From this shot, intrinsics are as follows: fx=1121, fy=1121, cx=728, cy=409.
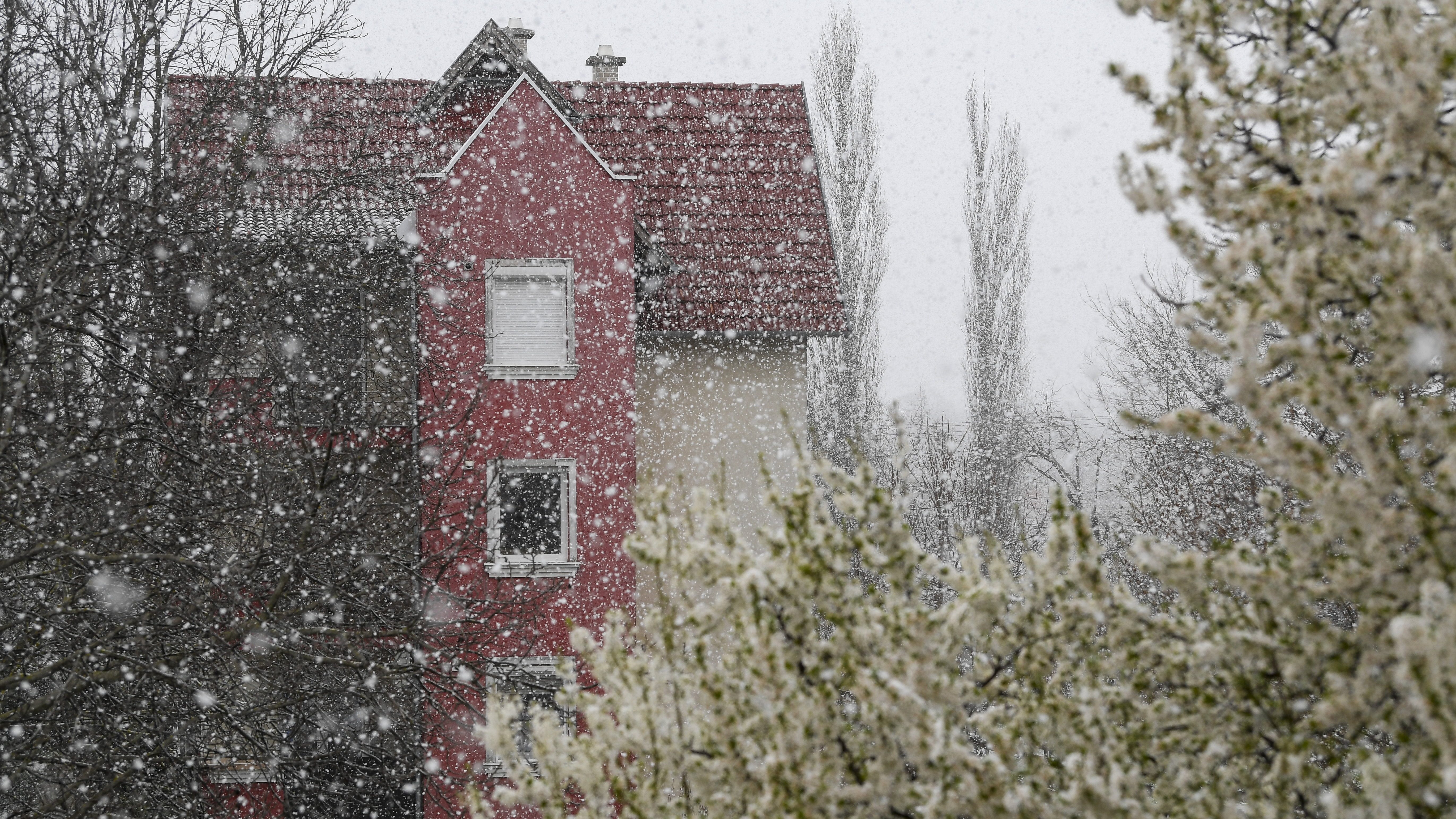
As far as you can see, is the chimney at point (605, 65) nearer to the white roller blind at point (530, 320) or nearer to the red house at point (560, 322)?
the red house at point (560, 322)

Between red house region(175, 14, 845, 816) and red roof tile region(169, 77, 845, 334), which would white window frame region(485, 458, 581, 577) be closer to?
red house region(175, 14, 845, 816)

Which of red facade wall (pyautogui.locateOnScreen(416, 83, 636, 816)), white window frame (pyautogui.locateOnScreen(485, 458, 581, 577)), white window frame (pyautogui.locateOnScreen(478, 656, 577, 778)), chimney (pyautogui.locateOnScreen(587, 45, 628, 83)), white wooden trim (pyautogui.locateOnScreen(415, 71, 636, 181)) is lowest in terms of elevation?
white window frame (pyautogui.locateOnScreen(478, 656, 577, 778))

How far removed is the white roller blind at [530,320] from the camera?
12906mm

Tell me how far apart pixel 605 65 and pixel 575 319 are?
603 centimetres

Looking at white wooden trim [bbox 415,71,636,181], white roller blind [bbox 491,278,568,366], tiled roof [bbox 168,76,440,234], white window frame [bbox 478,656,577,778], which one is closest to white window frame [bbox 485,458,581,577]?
white window frame [bbox 478,656,577,778]

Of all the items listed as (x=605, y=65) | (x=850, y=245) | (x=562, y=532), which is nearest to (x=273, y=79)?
(x=562, y=532)

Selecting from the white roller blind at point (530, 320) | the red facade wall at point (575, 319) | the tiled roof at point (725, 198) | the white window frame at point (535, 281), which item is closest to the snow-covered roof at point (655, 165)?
the tiled roof at point (725, 198)

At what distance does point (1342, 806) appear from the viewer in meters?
2.10

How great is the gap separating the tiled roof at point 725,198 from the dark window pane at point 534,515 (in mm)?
2406

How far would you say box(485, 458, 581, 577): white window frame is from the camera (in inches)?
484

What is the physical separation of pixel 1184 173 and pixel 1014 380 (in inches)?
907

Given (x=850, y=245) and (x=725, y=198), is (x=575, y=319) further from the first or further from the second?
(x=850, y=245)

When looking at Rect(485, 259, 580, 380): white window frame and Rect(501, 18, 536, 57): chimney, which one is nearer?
Rect(485, 259, 580, 380): white window frame

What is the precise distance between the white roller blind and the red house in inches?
0.9
